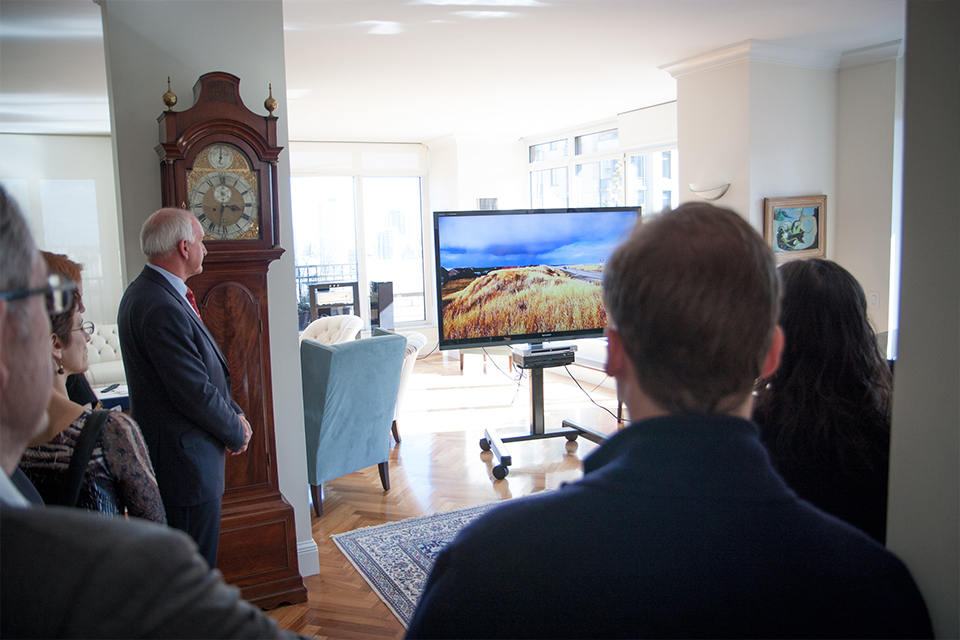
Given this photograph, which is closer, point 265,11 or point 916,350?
point 916,350

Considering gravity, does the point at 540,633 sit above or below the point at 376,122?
below

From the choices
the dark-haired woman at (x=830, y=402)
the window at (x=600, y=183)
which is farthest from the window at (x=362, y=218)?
the dark-haired woman at (x=830, y=402)

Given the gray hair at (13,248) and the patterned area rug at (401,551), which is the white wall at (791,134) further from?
the gray hair at (13,248)

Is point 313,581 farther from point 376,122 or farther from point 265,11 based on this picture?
point 376,122

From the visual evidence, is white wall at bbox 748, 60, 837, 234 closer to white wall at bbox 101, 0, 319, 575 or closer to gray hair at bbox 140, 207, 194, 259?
white wall at bbox 101, 0, 319, 575

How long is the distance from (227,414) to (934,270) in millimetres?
2059

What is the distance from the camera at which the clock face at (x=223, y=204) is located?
2584mm

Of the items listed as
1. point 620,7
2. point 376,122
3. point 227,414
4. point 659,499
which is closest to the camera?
point 659,499

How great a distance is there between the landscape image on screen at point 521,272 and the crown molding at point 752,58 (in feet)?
4.70

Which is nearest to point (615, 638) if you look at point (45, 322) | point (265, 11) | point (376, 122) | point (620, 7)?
point (45, 322)

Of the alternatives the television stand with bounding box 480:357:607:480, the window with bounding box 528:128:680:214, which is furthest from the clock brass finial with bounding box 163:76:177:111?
the window with bounding box 528:128:680:214

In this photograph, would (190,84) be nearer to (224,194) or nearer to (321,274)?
(224,194)

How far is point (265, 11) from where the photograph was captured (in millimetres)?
2785

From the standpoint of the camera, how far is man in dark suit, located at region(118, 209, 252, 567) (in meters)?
2.13
